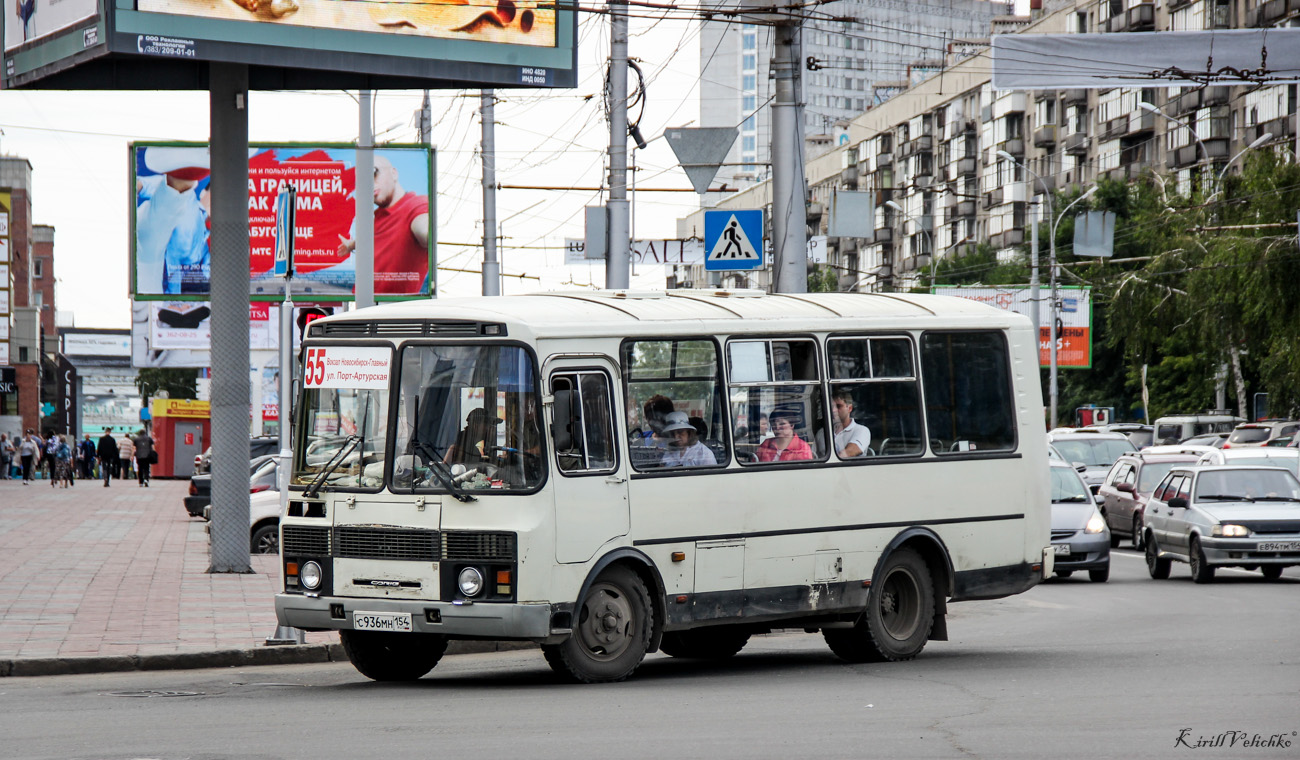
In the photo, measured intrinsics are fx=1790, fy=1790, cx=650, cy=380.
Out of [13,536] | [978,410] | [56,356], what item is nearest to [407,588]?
[978,410]

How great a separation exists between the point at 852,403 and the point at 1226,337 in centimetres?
3535

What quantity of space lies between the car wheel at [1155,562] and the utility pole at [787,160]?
822 centimetres

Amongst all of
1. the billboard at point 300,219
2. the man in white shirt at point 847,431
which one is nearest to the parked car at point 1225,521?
the man in white shirt at point 847,431

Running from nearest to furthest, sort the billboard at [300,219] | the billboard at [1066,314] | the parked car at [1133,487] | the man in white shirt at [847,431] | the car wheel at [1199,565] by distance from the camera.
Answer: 1. the man in white shirt at [847,431]
2. the car wheel at [1199,565]
3. the parked car at [1133,487]
4. the billboard at [300,219]
5. the billboard at [1066,314]

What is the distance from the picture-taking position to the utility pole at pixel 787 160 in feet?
57.2

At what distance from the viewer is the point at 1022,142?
83.2 m

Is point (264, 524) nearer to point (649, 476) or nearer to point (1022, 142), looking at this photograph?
point (649, 476)

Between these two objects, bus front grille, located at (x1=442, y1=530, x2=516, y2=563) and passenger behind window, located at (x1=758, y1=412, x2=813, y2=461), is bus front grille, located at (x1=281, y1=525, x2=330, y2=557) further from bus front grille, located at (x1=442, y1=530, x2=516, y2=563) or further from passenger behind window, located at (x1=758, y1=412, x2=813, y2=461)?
passenger behind window, located at (x1=758, y1=412, x2=813, y2=461)

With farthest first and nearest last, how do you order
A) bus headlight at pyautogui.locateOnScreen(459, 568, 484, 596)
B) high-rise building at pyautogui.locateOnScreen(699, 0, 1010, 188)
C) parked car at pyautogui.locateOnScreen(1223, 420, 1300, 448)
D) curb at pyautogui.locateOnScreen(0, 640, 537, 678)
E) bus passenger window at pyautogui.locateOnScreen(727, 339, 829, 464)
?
high-rise building at pyautogui.locateOnScreen(699, 0, 1010, 188), parked car at pyautogui.locateOnScreen(1223, 420, 1300, 448), curb at pyautogui.locateOnScreen(0, 640, 537, 678), bus passenger window at pyautogui.locateOnScreen(727, 339, 829, 464), bus headlight at pyautogui.locateOnScreen(459, 568, 484, 596)

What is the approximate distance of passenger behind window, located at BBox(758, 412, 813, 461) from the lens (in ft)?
40.3

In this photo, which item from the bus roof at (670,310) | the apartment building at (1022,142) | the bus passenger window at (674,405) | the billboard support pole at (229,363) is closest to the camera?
the bus roof at (670,310)

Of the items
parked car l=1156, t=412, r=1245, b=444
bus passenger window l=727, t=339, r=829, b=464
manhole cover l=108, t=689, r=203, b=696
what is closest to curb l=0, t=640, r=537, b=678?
manhole cover l=108, t=689, r=203, b=696

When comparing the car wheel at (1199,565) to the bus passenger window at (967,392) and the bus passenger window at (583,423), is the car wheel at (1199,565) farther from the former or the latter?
the bus passenger window at (583,423)

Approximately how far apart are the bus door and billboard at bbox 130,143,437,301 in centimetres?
2141
